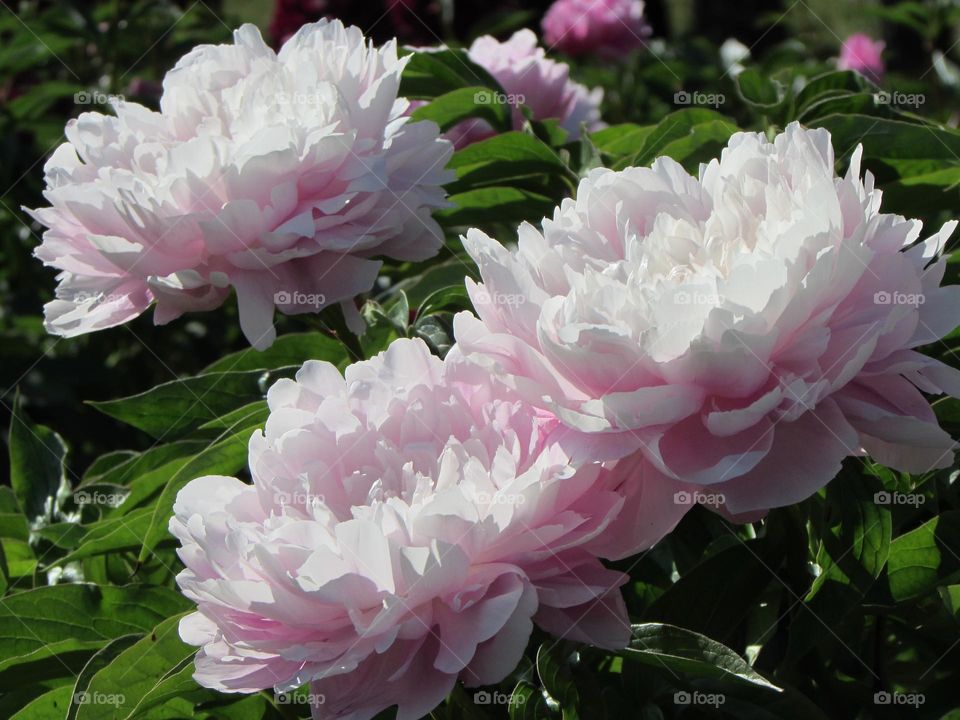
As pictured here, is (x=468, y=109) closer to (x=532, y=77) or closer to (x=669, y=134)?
(x=669, y=134)

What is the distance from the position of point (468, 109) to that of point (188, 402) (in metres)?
0.48

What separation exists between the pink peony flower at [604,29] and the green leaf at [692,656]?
303 centimetres

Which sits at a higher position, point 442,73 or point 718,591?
point 442,73

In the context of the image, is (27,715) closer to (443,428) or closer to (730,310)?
(443,428)

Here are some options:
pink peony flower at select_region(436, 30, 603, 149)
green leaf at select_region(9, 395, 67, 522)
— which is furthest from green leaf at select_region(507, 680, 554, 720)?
pink peony flower at select_region(436, 30, 603, 149)

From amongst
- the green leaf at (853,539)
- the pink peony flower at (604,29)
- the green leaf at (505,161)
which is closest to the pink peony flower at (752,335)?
the green leaf at (853,539)

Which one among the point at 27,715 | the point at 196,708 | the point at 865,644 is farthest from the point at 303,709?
the point at 865,644

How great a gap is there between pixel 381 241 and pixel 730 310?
47 cm

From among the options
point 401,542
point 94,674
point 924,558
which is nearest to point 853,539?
point 924,558

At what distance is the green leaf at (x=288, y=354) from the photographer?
1.37m

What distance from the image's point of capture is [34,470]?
4.98 ft

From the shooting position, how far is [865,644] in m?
1.13

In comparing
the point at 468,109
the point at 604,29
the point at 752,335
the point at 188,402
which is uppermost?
the point at 752,335

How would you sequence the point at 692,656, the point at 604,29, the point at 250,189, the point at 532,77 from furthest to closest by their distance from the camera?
the point at 604,29 → the point at 532,77 → the point at 250,189 → the point at 692,656
